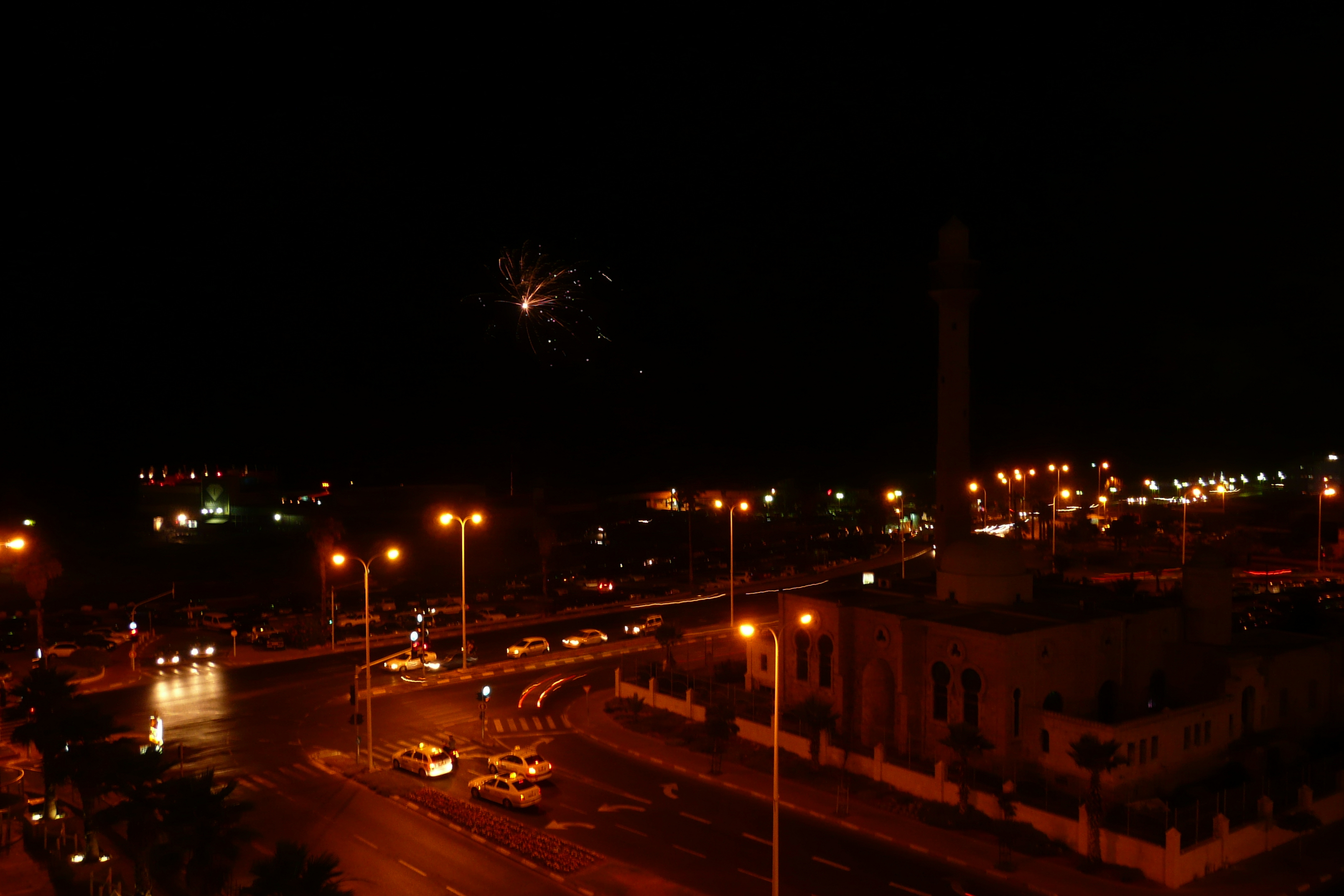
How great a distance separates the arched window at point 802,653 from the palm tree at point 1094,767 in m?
14.7

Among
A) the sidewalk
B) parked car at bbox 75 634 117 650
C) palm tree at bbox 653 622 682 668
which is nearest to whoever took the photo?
the sidewalk

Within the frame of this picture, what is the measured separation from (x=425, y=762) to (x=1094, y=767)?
21.1m

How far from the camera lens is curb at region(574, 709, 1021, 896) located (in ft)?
87.1

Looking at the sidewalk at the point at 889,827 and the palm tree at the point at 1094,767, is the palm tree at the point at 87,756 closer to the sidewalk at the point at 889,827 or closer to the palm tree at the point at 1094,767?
the sidewalk at the point at 889,827

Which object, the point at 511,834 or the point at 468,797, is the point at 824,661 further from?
the point at 511,834

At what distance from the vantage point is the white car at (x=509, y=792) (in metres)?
30.7

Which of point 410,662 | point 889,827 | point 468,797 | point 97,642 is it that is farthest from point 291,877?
point 97,642

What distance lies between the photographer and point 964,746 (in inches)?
1153

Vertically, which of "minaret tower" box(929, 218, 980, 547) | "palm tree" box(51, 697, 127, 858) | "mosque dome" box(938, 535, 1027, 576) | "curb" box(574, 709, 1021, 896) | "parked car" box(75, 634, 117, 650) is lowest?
"curb" box(574, 709, 1021, 896)

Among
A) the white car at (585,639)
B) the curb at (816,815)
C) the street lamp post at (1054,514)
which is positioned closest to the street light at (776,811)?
the curb at (816,815)

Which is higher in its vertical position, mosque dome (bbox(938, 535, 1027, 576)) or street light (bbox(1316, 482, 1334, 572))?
mosque dome (bbox(938, 535, 1027, 576))

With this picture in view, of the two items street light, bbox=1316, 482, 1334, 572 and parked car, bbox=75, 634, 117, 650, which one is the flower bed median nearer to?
parked car, bbox=75, 634, 117, 650

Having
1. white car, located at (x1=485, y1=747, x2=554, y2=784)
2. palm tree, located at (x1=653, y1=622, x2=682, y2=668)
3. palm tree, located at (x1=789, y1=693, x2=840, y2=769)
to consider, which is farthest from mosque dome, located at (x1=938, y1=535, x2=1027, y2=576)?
white car, located at (x1=485, y1=747, x2=554, y2=784)

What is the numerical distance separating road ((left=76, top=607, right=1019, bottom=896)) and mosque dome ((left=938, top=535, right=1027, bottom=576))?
14.8 meters
